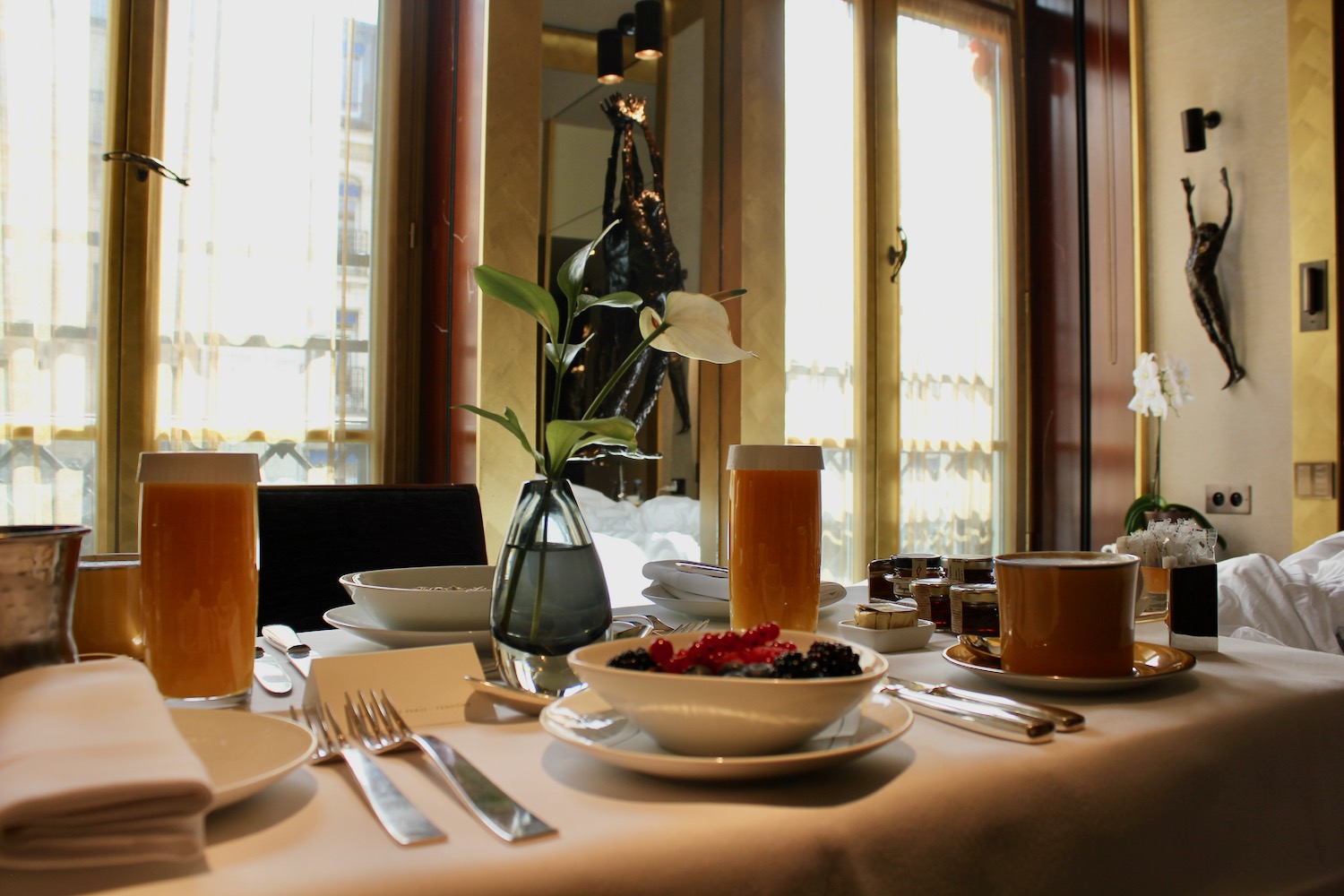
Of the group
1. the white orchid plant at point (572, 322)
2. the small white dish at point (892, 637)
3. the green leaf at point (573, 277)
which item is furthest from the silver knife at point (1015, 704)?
the green leaf at point (573, 277)

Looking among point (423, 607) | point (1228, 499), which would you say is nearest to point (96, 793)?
point (423, 607)

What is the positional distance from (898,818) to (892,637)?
1.30ft

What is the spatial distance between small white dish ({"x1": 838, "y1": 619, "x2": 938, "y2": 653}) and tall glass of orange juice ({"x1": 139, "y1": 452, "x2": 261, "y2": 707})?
19.8 inches

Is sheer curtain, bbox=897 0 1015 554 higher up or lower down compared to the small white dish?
higher up

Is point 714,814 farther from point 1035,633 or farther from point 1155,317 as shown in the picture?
point 1155,317

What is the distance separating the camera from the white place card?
62cm

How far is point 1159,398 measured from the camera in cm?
334

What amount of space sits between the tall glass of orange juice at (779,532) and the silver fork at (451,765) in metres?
0.34

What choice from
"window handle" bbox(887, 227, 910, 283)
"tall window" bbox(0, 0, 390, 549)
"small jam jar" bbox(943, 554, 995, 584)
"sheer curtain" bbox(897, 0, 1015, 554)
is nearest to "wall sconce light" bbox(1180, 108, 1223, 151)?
"sheer curtain" bbox(897, 0, 1015, 554)

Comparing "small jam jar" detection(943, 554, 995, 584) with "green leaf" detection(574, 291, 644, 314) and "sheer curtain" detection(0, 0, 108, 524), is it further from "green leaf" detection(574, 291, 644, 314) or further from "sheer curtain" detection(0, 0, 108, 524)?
"sheer curtain" detection(0, 0, 108, 524)

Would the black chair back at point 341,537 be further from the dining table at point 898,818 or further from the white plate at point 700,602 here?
the dining table at point 898,818

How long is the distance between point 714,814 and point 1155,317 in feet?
12.1

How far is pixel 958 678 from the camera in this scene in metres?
0.74

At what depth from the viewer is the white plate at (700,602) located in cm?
100
